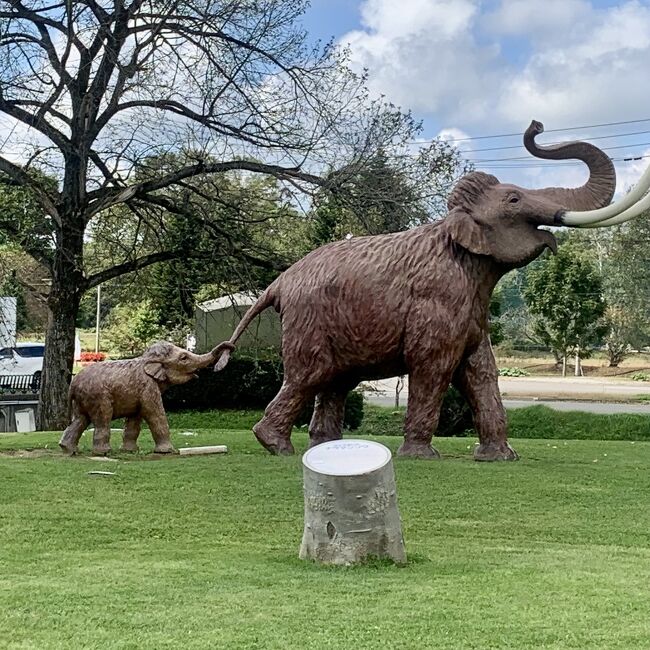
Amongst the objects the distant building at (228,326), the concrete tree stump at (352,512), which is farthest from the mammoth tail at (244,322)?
the distant building at (228,326)

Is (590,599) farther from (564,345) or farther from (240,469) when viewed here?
(564,345)

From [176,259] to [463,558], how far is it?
966cm

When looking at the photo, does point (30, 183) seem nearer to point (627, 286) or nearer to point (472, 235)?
point (472, 235)

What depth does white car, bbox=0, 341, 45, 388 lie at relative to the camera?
27617 mm

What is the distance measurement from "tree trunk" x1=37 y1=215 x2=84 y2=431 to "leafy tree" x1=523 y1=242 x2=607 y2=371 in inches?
900

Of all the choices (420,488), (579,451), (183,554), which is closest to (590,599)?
(183,554)

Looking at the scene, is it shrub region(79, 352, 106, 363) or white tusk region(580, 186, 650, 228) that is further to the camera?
shrub region(79, 352, 106, 363)

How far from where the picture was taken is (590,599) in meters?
4.46

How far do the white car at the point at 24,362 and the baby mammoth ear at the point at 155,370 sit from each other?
17.9 meters

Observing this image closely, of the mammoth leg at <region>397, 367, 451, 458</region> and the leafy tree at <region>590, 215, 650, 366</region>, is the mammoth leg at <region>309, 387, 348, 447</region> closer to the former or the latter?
the mammoth leg at <region>397, 367, 451, 458</region>

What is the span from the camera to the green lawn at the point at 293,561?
154 inches

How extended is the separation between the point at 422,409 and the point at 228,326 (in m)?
10.9

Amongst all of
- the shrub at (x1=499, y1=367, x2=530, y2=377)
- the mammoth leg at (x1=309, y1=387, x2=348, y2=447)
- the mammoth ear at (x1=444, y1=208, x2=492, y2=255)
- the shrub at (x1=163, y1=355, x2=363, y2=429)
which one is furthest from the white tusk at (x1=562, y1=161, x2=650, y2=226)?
the shrub at (x1=499, y1=367, x2=530, y2=377)

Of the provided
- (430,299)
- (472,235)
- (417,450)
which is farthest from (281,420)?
(472,235)
